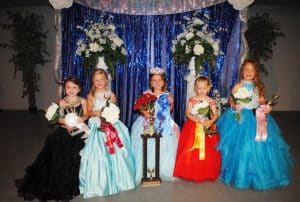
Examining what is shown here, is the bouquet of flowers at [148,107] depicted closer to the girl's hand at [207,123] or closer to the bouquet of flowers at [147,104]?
the bouquet of flowers at [147,104]

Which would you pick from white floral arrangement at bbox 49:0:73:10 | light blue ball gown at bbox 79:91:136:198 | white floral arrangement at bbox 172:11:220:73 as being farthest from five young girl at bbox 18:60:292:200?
white floral arrangement at bbox 49:0:73:10

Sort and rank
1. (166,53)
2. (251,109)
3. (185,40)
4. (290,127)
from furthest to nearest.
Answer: (290,127) → (166,53) → (185,40) → (251,109)

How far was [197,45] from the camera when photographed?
5.03m

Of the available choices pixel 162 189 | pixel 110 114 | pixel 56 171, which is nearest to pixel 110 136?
pixel 110 114

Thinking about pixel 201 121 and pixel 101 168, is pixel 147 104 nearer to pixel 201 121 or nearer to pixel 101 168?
pixel 201 121

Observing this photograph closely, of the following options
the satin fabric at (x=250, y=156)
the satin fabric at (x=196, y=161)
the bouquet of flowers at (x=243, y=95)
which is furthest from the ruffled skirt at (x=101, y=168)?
the bouquet of flowers at (x=243, y=95)

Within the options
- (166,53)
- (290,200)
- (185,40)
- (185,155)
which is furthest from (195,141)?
(166,53)

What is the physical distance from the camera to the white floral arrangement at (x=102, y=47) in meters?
5.29

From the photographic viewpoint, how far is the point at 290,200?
137 inches

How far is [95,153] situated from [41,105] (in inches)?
234

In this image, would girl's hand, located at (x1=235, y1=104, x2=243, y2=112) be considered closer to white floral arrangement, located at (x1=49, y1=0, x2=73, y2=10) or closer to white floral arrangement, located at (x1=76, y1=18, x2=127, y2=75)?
white floral arrangement, located at (x1=76, y1=18, x2=127, y2=75)

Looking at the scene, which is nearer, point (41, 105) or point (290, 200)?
point (290, 200)

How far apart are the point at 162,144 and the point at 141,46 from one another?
2324 millimetres

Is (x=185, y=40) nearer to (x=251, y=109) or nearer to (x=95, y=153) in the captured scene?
(x=251, y=109)
